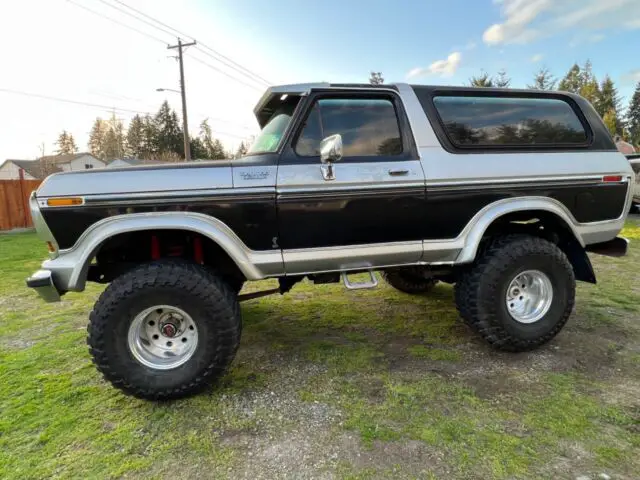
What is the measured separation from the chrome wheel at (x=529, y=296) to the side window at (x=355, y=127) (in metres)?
1.57

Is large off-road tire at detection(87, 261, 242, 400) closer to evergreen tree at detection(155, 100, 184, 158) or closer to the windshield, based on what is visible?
the windshield

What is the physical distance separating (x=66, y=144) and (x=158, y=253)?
79.8m

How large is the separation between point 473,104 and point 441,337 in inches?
82.3

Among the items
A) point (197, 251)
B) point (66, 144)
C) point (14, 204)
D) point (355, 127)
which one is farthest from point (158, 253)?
point (66, 144)

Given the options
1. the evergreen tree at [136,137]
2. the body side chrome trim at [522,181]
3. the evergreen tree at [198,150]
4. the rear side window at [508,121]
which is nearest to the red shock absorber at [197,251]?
the body side chrome trim at [522,181]

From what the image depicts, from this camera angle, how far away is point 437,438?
219 centimetres

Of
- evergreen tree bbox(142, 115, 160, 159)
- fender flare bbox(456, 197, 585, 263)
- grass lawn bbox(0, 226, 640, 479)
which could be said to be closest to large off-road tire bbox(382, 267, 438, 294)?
grass lawn bbox(0, 226, 640, 479)

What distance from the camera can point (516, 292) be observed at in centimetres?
329

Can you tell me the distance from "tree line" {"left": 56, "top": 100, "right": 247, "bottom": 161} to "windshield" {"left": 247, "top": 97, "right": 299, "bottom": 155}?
54.4 m

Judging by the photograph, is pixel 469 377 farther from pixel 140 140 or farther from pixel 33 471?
pixel 140 140

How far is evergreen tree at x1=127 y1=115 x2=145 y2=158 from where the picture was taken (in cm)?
5889

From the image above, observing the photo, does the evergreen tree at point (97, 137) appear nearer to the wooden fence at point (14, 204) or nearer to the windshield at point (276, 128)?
the wooden fence at point (14, 204)

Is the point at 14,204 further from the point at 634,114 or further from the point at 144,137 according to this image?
the point at 634,114

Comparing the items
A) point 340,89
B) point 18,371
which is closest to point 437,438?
point 340,89
